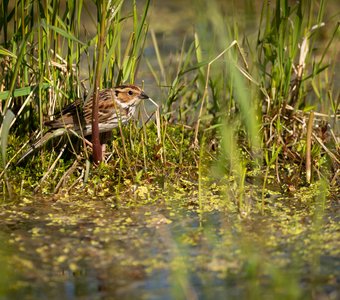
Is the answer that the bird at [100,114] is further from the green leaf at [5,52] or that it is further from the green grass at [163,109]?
the green leaf at [5,52]

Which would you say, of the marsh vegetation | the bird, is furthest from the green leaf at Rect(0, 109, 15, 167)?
the bird

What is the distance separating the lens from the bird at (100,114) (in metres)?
6.34

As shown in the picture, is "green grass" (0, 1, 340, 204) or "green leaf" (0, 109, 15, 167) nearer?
"green leaf" (0, 109, 15, 167)

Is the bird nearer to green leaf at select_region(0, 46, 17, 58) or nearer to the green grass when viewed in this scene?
the green grass

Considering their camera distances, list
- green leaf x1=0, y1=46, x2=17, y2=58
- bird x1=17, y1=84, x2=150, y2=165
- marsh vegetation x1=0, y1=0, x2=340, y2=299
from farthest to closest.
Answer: bird x1=17, y1=84, x2=150, y2=165
green leaf x1=0, y1=46, x2=17, y2=58
marsh vegetation x1=0, y1=0, x2=340, y2=299

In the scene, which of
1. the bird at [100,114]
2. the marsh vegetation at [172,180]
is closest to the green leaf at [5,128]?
the marsh vegetation at [172,180]

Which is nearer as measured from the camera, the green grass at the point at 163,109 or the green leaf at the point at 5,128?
the green leaf at the point at 5,128

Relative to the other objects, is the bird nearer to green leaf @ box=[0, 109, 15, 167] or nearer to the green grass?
the green grass

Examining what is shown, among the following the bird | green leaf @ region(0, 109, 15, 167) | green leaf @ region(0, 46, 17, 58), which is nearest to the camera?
green leaf @ region(0, 109, 15, 167)

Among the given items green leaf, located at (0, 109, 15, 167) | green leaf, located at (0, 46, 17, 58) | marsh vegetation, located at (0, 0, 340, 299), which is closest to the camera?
marsh vegetation, located at (0, 0, 340, 299)

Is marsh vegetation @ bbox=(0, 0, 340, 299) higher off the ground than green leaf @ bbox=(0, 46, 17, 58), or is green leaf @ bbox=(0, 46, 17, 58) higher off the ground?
green leaf @ bbox=(0, 46, 17, 58)

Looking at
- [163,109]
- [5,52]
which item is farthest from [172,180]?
[5,52]

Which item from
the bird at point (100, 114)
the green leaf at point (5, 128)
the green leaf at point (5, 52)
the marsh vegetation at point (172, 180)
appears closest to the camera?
the marsh vegetation at point (172, 180)

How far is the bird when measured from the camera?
6.34m
